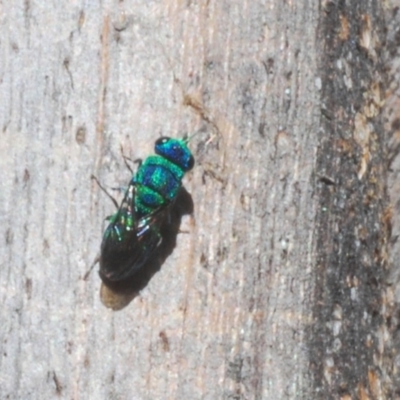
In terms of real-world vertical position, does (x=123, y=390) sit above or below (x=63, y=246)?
below

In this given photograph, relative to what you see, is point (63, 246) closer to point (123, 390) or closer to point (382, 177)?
point (123, 390)

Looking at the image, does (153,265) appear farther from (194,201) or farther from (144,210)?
(144,210)

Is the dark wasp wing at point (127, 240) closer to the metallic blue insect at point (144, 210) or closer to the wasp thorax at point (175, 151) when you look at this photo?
the metallic blue insect at point (144, 210)

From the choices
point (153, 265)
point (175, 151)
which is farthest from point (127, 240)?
point (175, 151)

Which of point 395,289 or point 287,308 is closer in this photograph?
point 287,308

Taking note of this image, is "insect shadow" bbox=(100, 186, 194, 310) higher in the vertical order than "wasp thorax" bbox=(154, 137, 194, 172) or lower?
lower

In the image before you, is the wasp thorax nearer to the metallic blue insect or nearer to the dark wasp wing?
the metallic blue insect

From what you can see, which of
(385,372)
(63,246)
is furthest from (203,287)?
(385,372)

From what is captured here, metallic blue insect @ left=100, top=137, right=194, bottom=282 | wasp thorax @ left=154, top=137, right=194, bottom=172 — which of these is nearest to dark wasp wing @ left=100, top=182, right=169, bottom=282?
metallic blue insect @ left=100, top=137, right=194, bottom=282
